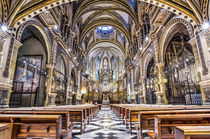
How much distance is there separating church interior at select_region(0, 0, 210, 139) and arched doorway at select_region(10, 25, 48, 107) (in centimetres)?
6

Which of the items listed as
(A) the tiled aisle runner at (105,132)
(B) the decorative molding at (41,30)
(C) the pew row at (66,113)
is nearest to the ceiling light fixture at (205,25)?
(A) the tiled aisle runner at (105,132)

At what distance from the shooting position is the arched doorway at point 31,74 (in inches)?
374

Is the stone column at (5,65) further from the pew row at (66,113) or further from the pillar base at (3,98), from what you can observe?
the pew row at (66,113)

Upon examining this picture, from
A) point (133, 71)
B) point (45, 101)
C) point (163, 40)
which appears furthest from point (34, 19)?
point (133, 71)

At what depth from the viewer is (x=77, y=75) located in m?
19.2

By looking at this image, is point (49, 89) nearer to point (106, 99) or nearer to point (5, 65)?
point (5, 65)

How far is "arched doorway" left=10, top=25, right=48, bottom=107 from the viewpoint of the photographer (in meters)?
9.49

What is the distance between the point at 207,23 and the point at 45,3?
336 inches

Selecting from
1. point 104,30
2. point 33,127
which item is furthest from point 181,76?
point 104,30

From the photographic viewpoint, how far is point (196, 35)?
19.7ft

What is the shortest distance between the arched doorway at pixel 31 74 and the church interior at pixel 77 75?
0.06 meters

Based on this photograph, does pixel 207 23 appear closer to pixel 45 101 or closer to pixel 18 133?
pixel 18 133

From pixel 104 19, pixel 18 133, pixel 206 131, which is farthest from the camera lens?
pixel 104 19

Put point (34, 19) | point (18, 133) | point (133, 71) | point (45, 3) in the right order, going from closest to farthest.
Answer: point (18, 133), point (45, 3), point (34, 19), point (133, 71)
